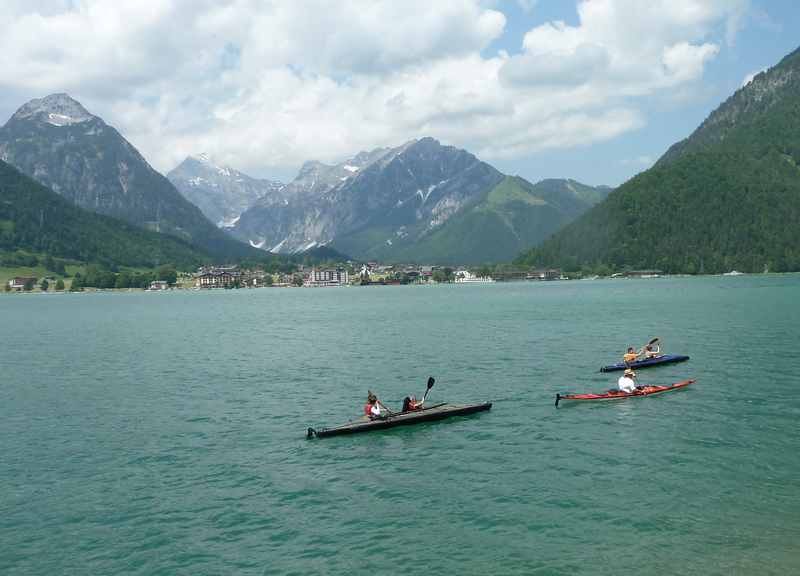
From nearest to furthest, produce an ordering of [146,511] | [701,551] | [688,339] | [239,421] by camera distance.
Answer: [701,551]
[146,511]
[239,421]
[688,339]

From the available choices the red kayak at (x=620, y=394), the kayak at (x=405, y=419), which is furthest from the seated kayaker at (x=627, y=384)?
the kayak at (x=405, y=419)

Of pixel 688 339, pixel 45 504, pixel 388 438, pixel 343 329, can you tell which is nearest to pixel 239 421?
pixel 388 438

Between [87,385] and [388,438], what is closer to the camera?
[388,438]

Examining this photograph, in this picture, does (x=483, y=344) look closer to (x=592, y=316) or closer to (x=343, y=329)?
(x=343, y=329)

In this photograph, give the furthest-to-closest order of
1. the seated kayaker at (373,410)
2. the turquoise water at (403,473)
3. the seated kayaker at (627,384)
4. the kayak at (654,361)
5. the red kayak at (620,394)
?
the kayak at (654,361), the seated kayaker at (627,384), the red kayak at (620,394), the seated kayaker at (373,410), the turquoise water at (403,473)

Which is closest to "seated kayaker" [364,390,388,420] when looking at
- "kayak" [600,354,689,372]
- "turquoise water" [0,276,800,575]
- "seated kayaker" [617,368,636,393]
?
"turquoise water" [0,276,800,575]

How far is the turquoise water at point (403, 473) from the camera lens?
25.9 metres

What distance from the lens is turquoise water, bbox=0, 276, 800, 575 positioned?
1019 inches

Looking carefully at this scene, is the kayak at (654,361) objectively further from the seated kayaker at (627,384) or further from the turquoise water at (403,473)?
the seated kayaker at (627,384)

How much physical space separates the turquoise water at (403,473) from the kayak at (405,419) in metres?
0.60

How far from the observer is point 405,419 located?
45.1 metres

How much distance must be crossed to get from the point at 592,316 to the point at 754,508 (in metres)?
110

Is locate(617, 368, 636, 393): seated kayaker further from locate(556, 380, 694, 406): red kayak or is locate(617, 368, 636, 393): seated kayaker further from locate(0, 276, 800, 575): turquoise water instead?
locate(0, 276, 800, 575): turquoise water

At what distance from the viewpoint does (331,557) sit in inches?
1009
